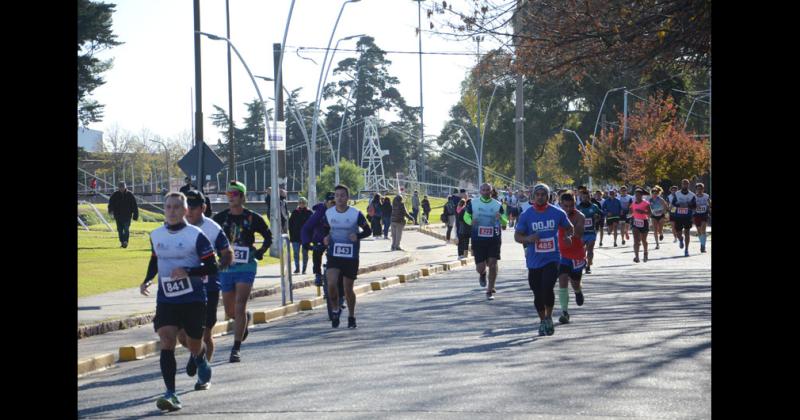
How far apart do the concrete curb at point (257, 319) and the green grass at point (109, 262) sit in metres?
3.88

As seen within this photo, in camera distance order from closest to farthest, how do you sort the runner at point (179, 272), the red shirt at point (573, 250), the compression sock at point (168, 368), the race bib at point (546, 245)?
the compression sock at point (168, 368)
the runner at point (179, 272)
the race bib at point (546, 245)
the red shirt at point (573, 250)

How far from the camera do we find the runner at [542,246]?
43.5 feet

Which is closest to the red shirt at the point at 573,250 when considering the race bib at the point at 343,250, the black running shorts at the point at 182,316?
the race bib at the point at 343,250

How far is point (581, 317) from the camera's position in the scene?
15250 mm

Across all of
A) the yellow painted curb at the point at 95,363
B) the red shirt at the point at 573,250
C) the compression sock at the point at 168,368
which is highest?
the red shirt at the point at 573,250

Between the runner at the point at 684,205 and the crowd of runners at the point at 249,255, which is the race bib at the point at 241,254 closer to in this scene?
the crowd of runners at the point at 249,255

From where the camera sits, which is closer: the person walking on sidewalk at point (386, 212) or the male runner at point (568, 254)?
the male runner at point (568, 254)

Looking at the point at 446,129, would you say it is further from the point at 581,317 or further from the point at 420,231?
the point at 581,317

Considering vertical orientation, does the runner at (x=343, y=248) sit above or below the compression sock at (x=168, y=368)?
above

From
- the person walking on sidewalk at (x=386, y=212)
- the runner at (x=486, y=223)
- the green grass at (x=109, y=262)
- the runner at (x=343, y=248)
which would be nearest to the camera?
the runner at (x=343, y=248)

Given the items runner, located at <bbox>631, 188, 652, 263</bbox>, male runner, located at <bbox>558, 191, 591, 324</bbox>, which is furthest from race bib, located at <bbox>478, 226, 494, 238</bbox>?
runner, located at <bbox>631, 188, 652, 263</bbox>

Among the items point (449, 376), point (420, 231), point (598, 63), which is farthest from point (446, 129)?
point (449, 376)

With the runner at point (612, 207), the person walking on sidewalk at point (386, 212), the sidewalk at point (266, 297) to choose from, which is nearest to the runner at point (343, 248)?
the sidewalk at point (266, 297)
